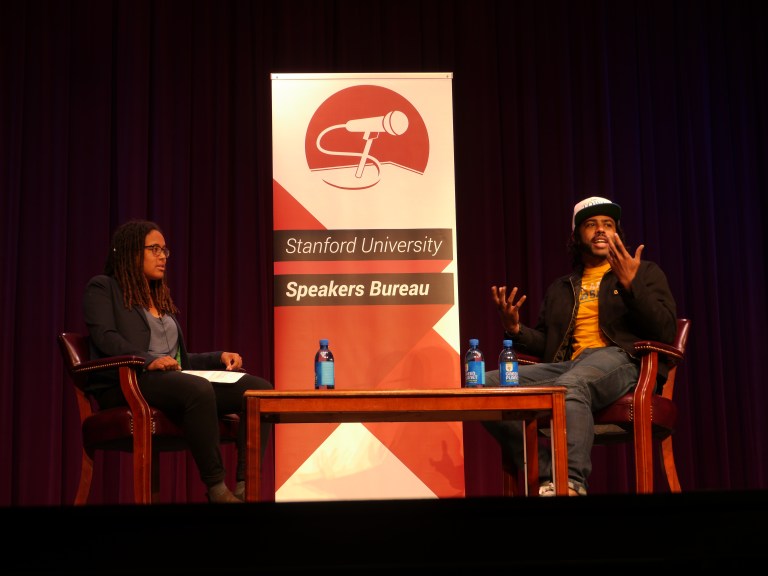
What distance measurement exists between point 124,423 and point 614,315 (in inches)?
73.3

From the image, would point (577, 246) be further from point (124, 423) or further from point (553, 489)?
point (124, 423)

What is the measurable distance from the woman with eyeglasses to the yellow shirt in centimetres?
124

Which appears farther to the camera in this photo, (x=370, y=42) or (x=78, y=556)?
(x=370, y=42)

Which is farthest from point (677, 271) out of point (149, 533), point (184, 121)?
point (149, 533)

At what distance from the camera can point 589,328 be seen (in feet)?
12.0

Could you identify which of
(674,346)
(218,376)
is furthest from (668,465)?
(218,376)

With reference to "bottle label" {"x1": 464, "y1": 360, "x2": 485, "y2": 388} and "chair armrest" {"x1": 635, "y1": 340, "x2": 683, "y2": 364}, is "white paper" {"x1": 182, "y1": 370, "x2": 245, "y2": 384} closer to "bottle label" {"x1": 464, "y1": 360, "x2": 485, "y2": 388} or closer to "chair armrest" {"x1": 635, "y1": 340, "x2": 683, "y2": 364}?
"bottle label" {"x1": 464, "y1": 360, "x2": 485, "y2": 388}

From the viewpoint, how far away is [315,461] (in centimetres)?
390

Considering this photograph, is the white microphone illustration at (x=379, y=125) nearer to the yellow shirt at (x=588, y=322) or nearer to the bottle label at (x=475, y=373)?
the yellow shirt at (x=588, y=322)

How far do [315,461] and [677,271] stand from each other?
7.34 feet

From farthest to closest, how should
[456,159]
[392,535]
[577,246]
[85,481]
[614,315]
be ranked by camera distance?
[456,159] → [577,246] → [614,315] → [85,481] → [392,535]

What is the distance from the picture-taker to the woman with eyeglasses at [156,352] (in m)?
3.18

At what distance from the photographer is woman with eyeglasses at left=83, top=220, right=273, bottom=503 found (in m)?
3.18

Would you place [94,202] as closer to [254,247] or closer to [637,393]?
[254,247]
